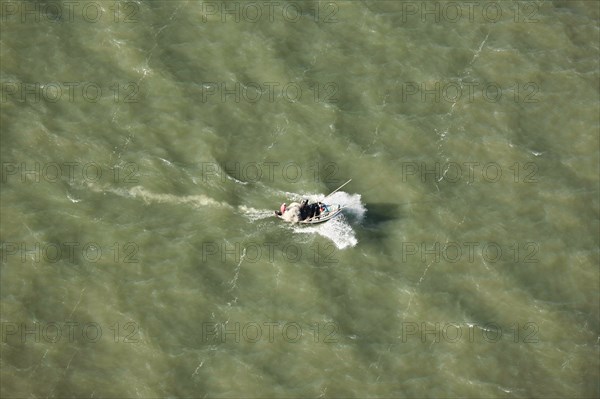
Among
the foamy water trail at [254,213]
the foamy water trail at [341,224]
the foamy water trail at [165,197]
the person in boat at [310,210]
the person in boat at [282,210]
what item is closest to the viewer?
the person in boat at [310,210]

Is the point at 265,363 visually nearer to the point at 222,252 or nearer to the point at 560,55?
the point at 222,252

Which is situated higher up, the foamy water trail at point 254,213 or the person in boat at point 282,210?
the person in boat at point 282,210

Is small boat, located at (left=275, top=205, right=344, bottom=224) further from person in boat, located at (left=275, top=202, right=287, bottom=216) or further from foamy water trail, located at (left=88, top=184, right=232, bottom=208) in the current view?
foamy water trail, located at (left=88, top=184, right=232, bottom=208)

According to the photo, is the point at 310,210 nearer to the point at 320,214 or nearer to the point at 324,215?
the point at 320,214

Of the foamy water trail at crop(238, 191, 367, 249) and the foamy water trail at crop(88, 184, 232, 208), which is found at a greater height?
the foamy water trail at crop(88, 184, 232, 208)

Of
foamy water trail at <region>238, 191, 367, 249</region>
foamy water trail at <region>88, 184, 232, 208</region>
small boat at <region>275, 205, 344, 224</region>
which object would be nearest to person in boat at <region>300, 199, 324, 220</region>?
small boat at <region>275, 205, 344, 224</region>

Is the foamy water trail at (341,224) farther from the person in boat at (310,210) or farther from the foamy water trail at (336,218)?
the person in boat at (310,210)

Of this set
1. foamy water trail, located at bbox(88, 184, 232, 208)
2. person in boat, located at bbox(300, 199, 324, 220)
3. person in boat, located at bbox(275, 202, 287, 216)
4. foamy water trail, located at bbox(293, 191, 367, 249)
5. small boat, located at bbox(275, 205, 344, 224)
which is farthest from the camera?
foamy water trail, located at bbox(88, 184, 232, 208)

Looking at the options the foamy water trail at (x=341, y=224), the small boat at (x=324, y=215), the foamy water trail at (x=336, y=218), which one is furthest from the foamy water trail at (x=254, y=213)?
the foamy water trail at (x=341, y=224)

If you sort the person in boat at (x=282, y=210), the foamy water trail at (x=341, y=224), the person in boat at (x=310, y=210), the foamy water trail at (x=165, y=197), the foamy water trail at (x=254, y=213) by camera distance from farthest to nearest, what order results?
the foamy water trail at (x=165, y=197) → the foamy water trail at (x=254, y=213) → the foamy water trail at (x=341, y=224) → the person in boat at (x=282, y=210) → the person in boat at (x=310, y=210)

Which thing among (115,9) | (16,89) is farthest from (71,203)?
(115,9)

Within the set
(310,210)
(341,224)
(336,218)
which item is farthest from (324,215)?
(341,224)
